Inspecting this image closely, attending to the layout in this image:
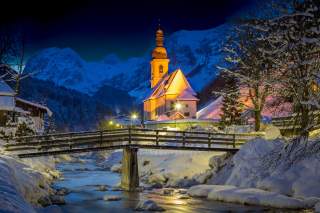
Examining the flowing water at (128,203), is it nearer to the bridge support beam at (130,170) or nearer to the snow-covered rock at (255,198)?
the snow-covered rock at (255,198)

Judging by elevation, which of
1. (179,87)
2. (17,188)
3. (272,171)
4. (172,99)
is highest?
(179,87)

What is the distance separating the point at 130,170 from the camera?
112ft

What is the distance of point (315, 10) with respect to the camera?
11.9 meters

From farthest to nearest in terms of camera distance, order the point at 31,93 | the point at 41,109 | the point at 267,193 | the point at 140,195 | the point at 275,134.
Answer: the point at 31,93
the point at 41,109
the point at 275,134
the point at 140,195
the point at 267,193

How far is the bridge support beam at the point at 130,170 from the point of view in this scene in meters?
33.8

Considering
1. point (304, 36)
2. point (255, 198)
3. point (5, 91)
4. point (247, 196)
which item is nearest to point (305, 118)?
point (304, 36)

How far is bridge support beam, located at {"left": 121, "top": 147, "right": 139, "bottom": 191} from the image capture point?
33812 mm

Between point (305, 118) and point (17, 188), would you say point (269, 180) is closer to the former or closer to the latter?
point (305, 118)

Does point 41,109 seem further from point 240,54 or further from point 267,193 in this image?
point 267,193

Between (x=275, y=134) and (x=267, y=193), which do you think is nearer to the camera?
(x=267, y=193)

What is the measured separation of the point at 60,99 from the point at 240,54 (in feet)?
451

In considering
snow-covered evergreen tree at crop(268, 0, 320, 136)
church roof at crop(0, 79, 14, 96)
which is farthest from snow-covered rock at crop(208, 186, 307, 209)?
church roof at crop(0, 79, 14, 96)

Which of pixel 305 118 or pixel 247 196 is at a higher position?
pixel 305 118

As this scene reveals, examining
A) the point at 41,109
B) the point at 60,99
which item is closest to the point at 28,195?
the point at 41,109
